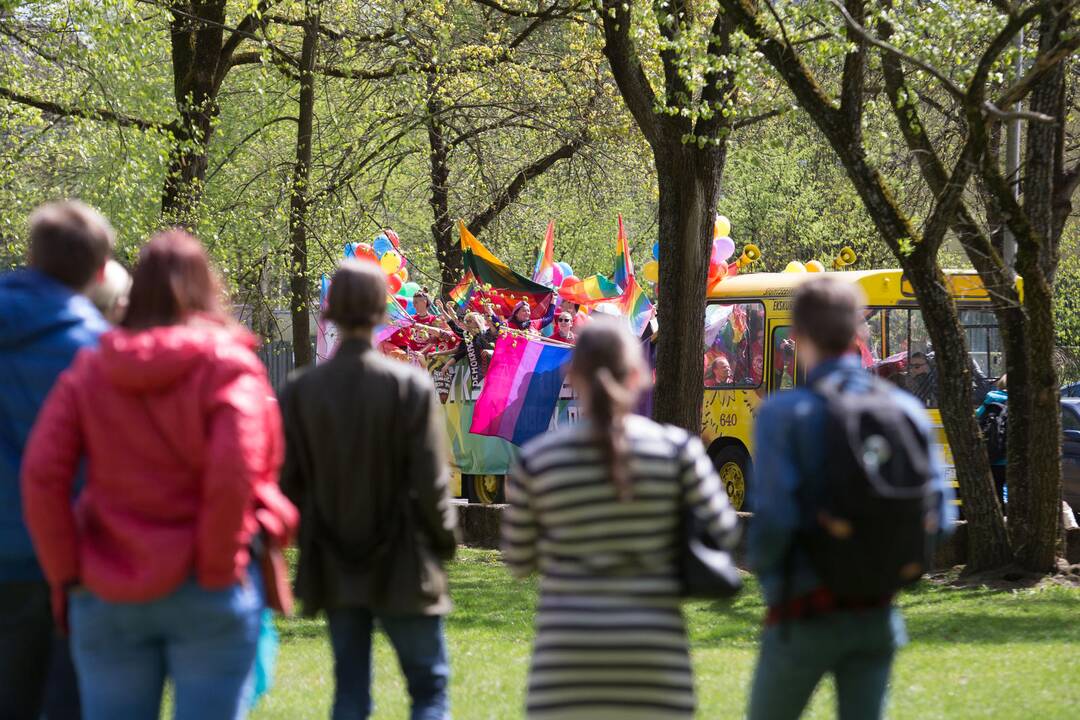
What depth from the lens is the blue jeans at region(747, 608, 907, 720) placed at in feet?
12.6

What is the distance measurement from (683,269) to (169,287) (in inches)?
359

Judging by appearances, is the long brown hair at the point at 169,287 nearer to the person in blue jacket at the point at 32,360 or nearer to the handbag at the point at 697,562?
the person in blue jacket at the point at 32,360

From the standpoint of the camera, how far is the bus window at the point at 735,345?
17.9m

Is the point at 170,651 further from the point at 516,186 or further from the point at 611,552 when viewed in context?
the point at 516,186

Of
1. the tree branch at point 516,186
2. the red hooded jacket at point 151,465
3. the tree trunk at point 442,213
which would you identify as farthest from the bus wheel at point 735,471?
the red hooded jacket at point 151,465

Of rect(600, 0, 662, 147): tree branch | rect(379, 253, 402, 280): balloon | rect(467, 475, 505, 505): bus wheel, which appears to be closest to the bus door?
rect(467, 475, 505, 505): bus wheel

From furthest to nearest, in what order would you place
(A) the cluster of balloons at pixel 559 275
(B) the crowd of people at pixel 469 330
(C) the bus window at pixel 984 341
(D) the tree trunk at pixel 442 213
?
(D) the tree trunk at pixel 442 213, (A) the cluster of balloons at pixel 559 275, (B) the crowd of people at pixel 469 330, (C) the bus window at pixel 984 341

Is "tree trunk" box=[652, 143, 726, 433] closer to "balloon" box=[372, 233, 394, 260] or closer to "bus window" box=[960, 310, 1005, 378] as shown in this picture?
"bus window" box=[960, 310, 1005, 378]

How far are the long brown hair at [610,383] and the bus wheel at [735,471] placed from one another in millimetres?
13766

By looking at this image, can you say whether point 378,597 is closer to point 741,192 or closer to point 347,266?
point 347,266

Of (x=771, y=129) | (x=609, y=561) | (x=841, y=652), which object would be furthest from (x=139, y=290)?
(x=771, y=129)

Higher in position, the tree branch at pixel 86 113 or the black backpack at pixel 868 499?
the tree branch at pixel 86 113

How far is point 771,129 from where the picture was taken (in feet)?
84.8

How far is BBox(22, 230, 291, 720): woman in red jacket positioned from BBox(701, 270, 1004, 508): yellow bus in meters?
13.3
